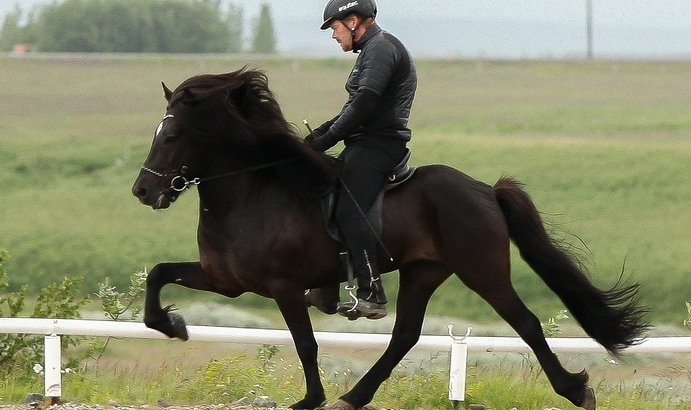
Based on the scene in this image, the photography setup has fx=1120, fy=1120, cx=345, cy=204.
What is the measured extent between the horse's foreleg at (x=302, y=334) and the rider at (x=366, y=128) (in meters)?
0.23

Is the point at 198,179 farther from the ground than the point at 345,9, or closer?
closer

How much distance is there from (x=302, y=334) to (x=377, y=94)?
57.7 inches

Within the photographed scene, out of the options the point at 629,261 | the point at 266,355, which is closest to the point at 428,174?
the point at 266,355

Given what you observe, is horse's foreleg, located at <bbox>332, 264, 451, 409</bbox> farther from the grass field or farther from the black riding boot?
the grass field

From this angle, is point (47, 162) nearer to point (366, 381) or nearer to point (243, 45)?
point (366, 381)

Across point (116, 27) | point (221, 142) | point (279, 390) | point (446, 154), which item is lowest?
point (279, 390)

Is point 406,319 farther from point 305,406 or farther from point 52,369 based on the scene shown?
point 52,369

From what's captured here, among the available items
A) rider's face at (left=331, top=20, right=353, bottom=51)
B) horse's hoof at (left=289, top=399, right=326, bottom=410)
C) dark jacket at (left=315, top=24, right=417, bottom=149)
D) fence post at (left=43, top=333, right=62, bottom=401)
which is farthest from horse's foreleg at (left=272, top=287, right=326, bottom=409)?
fence post at (left=43, top=333, right=62, bottom=401)

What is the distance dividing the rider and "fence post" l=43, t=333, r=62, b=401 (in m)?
1.96

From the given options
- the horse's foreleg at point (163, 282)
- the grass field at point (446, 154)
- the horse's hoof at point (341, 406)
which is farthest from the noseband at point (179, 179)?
the grass field at point (446, 154)

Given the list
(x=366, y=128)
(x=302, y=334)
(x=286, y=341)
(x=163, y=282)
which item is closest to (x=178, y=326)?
(x=163, y=282)

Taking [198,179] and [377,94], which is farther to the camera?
[198,179]

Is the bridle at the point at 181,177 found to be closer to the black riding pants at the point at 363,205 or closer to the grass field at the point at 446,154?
the black riding pants at the point at 363,205

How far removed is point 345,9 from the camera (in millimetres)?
6457
